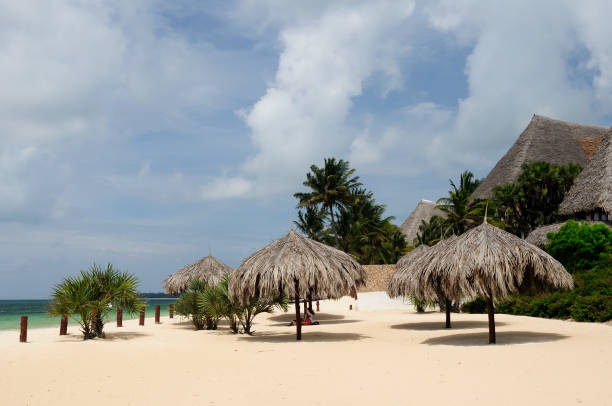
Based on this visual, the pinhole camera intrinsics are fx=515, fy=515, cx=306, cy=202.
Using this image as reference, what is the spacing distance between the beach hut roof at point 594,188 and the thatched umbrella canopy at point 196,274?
16.1 meters

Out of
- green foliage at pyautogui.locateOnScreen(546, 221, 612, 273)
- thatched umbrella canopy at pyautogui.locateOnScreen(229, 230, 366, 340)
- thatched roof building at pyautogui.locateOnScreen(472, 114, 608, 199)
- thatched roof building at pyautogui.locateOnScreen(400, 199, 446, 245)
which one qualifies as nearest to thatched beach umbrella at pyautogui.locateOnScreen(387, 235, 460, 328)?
thatched umbrella canopy at pyautogui.locateOnScreen(229, 230, 366, 340)

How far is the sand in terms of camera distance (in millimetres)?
6000

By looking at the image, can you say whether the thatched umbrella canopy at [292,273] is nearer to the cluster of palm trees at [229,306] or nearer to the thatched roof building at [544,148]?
the cluster of palm trees at [229,306]

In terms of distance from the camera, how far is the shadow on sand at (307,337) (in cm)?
1226

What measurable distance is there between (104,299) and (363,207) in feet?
102

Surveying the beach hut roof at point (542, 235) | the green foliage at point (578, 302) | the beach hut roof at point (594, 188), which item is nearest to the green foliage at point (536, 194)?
the beach hut roof at point (594, 188)

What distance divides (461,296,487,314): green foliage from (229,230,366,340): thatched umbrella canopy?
8240 mm

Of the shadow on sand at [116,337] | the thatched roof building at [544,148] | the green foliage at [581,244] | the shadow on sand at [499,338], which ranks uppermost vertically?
the thatched roof building at [544,148]

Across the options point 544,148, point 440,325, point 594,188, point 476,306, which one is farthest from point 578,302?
point 544,148

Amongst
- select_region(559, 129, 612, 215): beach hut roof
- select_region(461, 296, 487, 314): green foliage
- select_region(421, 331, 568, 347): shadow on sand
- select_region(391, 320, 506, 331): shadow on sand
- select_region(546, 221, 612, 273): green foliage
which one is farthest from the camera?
select_region(559, 129, 612, 215): beach hut roof

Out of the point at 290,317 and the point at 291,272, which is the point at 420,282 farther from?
the point at 290,317

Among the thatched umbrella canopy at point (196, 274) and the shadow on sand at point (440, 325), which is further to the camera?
the thatched umbrella canopy at point (196, 274)

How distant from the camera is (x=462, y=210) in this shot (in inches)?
1164

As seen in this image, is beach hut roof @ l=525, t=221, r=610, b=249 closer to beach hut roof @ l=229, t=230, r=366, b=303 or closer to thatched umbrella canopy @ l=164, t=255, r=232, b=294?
beach hut roof @ l=229, t=230, r=366, b=303
